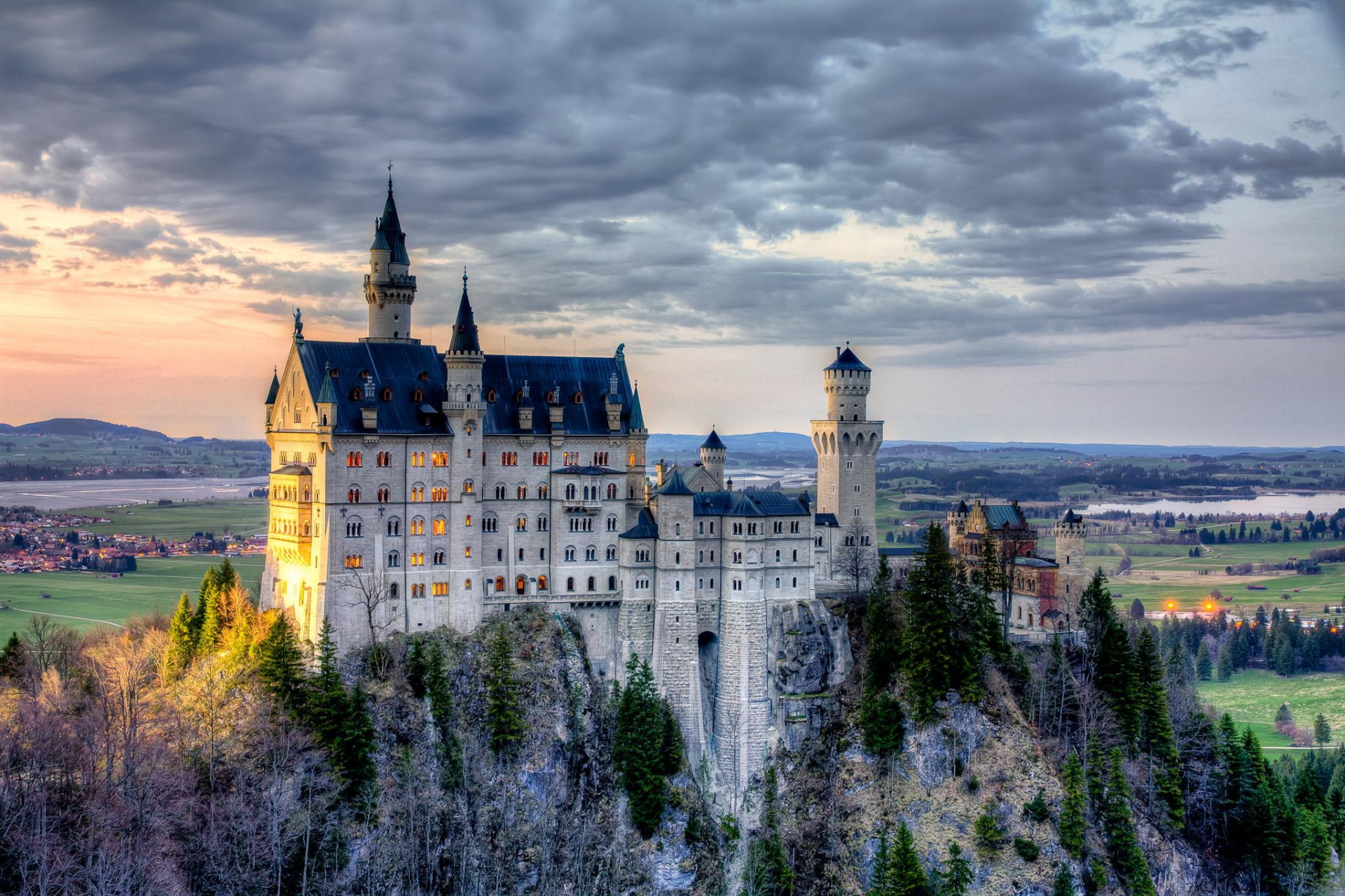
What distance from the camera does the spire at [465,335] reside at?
8675cm

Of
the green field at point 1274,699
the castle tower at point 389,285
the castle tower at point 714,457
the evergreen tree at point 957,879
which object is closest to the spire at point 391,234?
the castle tower at point 389,285

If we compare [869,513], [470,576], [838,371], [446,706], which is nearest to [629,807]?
[446,706]

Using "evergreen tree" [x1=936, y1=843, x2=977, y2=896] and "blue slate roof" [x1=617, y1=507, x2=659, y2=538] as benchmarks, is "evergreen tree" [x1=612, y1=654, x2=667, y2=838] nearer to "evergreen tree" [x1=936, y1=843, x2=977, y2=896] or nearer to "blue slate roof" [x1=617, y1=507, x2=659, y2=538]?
"blue slate roof" [x1=617, y1=507, x2=659, y2=538]

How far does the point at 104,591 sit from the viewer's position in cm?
13988

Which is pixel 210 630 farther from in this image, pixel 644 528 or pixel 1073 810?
pixel 1073 810

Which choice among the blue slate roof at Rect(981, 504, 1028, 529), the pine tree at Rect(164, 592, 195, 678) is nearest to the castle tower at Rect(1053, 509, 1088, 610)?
the blue slate roof at Rect(981, 504, 1028, 529)

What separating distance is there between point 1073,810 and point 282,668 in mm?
53530

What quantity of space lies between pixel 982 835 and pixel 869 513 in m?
29.2

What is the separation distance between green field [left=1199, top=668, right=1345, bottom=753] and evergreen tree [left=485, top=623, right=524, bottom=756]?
93950mm

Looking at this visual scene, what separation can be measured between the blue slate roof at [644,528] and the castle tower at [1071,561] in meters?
32.3

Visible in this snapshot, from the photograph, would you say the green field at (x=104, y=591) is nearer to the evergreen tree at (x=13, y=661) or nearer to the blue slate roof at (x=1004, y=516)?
the evergreen tree at (x=13, y=661)

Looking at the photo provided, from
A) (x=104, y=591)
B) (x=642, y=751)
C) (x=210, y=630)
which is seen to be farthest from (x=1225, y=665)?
(x=104, y=591)

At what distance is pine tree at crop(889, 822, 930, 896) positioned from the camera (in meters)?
77.7

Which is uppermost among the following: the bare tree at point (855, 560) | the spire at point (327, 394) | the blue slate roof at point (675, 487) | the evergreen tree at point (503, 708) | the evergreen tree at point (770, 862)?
the spire at point (327, 394)
